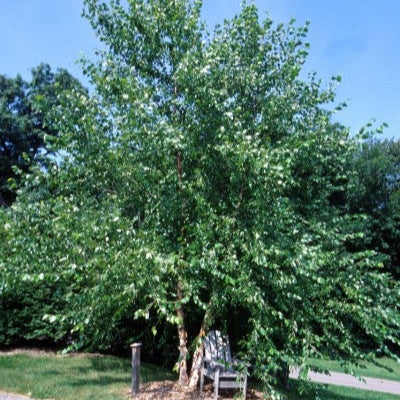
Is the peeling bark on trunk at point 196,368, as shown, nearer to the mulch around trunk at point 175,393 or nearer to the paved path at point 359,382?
the mulch around trunk at point 175,393

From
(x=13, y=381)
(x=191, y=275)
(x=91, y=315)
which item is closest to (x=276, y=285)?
(x=191, y=275)

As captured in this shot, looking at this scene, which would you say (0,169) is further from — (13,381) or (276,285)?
(276,285)

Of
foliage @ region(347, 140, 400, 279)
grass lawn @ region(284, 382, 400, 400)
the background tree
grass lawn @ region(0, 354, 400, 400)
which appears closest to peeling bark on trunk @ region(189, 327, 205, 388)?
grass lawn @ region(0, 354, 400, 400)

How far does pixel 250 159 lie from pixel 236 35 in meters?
3.69

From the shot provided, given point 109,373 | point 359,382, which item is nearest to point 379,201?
point 359,382

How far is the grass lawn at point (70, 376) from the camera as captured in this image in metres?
7.78

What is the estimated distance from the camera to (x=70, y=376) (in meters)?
8.95

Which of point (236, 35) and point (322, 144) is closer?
point (322, 144)

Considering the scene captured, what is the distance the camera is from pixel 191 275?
6957mm

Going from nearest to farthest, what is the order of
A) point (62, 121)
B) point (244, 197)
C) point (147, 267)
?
1. point (147, 267)
2. point (244, 197)
3. point (62, 121)

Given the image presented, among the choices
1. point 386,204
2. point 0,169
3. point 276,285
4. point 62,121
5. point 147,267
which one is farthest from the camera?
point 0,169

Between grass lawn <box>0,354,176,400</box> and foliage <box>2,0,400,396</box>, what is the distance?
1.03 m

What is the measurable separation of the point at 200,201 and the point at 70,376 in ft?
16.2

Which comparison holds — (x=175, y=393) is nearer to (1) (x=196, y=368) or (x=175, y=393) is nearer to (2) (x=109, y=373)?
(1) (x=196, y=368)
